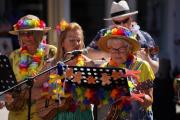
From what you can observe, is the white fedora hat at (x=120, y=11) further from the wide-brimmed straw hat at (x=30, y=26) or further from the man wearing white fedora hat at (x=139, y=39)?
the wide-brimmed straw hat at (x=30, y=26)

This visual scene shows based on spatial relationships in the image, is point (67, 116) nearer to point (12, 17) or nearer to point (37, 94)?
point (37, 94)

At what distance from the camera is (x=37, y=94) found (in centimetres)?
497

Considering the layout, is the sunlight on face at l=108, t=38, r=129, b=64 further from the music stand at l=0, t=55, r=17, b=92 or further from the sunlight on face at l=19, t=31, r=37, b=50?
the sunlight on face at l=19, t=31, r=37, b=50

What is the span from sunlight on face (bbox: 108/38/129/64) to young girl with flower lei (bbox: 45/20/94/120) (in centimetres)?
43

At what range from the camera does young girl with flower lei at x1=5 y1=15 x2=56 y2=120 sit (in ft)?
16.3

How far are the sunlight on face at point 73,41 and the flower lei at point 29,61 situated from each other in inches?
13.8

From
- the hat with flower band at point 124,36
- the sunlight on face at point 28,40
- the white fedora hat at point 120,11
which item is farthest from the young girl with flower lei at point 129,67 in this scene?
the white fedora hat at point 120,11

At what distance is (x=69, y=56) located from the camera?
4.76 metres

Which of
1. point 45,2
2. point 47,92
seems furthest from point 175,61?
point 47,92

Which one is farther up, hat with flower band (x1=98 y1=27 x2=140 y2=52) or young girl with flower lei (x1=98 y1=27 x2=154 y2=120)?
hat with flower band (x1=98 y1=27 x2=140 y2=52)

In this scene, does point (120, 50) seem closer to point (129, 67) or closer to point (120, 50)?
point (120, 50)

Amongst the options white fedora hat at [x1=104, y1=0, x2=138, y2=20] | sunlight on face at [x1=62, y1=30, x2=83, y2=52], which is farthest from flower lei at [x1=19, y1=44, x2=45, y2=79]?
white fedora hat at [x1=104, y1=0, x2=138, y2=20]

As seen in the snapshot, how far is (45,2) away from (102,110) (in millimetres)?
5462

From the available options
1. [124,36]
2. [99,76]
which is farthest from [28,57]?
[99,76]
